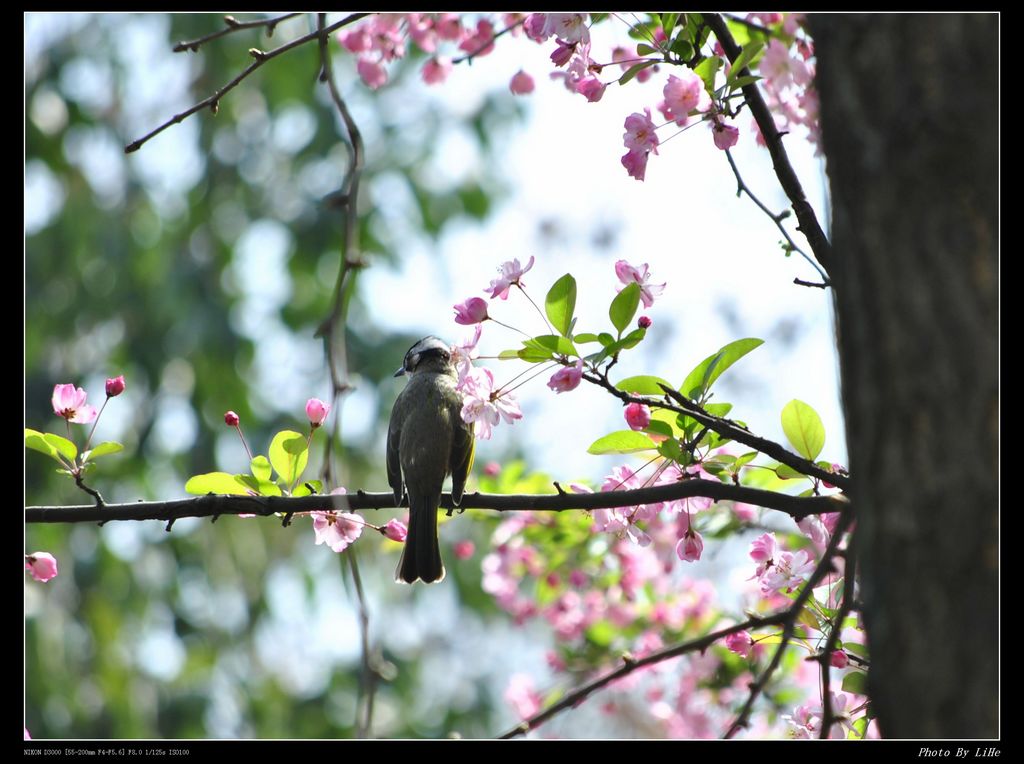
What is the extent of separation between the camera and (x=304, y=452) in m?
2.97

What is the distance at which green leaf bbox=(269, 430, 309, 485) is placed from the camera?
9.74 feet

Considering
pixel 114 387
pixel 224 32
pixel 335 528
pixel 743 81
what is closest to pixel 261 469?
pixel 335 528

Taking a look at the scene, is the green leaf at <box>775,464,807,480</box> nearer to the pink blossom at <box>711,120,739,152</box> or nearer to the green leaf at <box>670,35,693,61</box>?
the pink blossom at <box>711,120,739,152</box>

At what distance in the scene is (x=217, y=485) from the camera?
2969 millimetres

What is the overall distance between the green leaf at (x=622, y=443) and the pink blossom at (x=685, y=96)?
980mm

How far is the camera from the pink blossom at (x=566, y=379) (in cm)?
251

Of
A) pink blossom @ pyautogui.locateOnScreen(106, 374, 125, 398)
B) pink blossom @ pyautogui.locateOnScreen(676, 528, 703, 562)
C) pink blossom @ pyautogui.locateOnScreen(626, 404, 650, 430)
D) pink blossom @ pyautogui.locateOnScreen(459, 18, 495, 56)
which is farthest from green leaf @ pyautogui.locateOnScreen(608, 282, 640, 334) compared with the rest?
pink blossom @ pyautogui.locateOnScreen(459, 18, 495, 56)

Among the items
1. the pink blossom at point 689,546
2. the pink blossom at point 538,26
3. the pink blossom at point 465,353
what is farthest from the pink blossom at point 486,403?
the pink blossom at point 538,26

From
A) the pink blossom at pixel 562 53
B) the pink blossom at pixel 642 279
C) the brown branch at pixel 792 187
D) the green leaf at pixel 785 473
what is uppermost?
the pink blossom at pixel 562 53

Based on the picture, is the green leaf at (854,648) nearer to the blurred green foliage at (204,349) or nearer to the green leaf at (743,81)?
the green leaf at (743,81)

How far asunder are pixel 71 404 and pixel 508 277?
1.50 meters

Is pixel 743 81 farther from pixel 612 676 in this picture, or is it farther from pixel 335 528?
pixel 335 528
